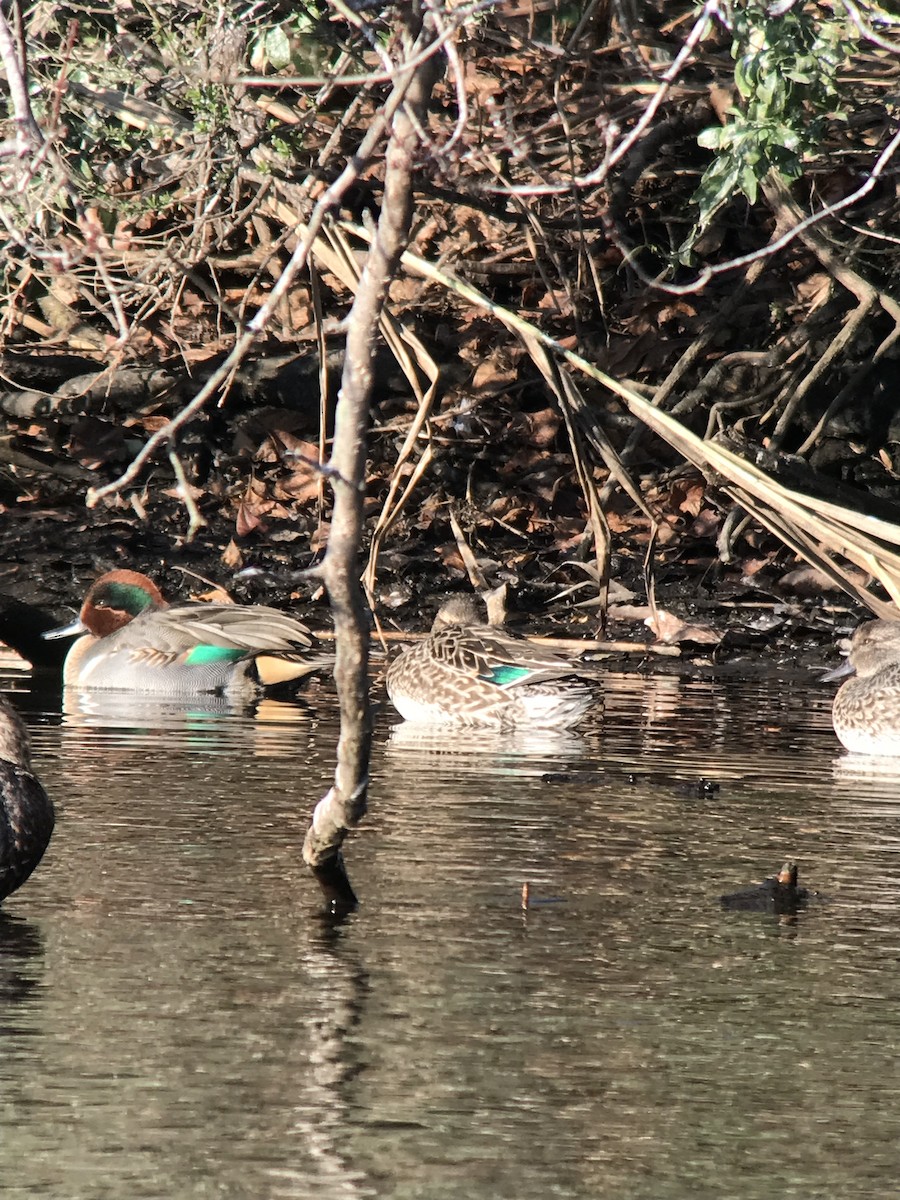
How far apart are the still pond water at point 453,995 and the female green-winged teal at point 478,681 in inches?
82.0

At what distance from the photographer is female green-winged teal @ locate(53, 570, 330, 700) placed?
1116cm

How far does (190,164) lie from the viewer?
941 centimetres

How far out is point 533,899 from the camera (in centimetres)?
557

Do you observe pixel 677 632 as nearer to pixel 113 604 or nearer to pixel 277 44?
pixel 113 604

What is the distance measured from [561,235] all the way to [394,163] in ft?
30.1

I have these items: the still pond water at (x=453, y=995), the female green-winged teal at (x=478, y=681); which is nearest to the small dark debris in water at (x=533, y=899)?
the still pond water at (x=453, y=995)

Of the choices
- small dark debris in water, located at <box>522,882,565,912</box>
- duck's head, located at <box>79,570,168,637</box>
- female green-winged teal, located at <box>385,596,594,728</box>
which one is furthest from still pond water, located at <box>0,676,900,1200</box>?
duck's head, located at <box>79,570,168,637</box>

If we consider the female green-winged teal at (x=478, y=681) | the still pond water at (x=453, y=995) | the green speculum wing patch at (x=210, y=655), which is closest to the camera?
the still pond water at (x=453, y=995)

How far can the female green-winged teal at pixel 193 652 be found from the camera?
440 inches

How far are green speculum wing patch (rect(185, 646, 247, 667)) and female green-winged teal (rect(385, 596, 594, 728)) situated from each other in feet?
3.77

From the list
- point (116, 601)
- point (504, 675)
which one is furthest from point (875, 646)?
point (116, 601)

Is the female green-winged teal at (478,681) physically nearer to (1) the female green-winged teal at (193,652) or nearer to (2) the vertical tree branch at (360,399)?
(1) the female green-winged teal at (193,652)

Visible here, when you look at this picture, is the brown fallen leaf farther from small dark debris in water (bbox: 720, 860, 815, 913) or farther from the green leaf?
small dark debris in water (bbox: 720, 860, 815, 913)

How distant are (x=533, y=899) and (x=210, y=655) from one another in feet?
19.8
